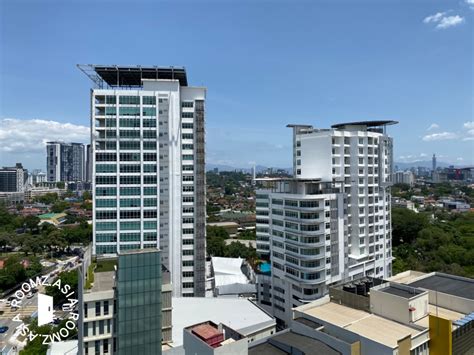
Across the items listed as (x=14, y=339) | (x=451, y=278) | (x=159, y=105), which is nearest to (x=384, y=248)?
(x=451, y=278)

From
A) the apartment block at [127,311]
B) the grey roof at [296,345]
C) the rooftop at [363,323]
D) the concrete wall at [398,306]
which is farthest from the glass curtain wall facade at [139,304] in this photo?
the concrete wall at [398,306]

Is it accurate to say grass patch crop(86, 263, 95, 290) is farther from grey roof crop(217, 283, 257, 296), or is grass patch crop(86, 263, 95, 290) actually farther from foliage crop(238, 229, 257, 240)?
foliage crop(238, 229, 257, 240)

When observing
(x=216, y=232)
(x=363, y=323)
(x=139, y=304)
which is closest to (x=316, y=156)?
(x=363, y=323)

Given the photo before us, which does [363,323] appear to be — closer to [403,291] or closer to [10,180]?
[403,291]

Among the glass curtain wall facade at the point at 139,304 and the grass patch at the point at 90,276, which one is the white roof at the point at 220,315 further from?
the grass patch at the point at 90,276

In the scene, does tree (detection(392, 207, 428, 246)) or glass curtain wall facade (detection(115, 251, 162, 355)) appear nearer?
glass curtain wall facade (detection(115, 251, 162, 355))

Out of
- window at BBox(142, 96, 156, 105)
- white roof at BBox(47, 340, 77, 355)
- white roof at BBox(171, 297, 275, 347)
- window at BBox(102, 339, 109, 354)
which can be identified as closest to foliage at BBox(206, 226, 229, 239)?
window at BBox(142, 96, 156, 105)
